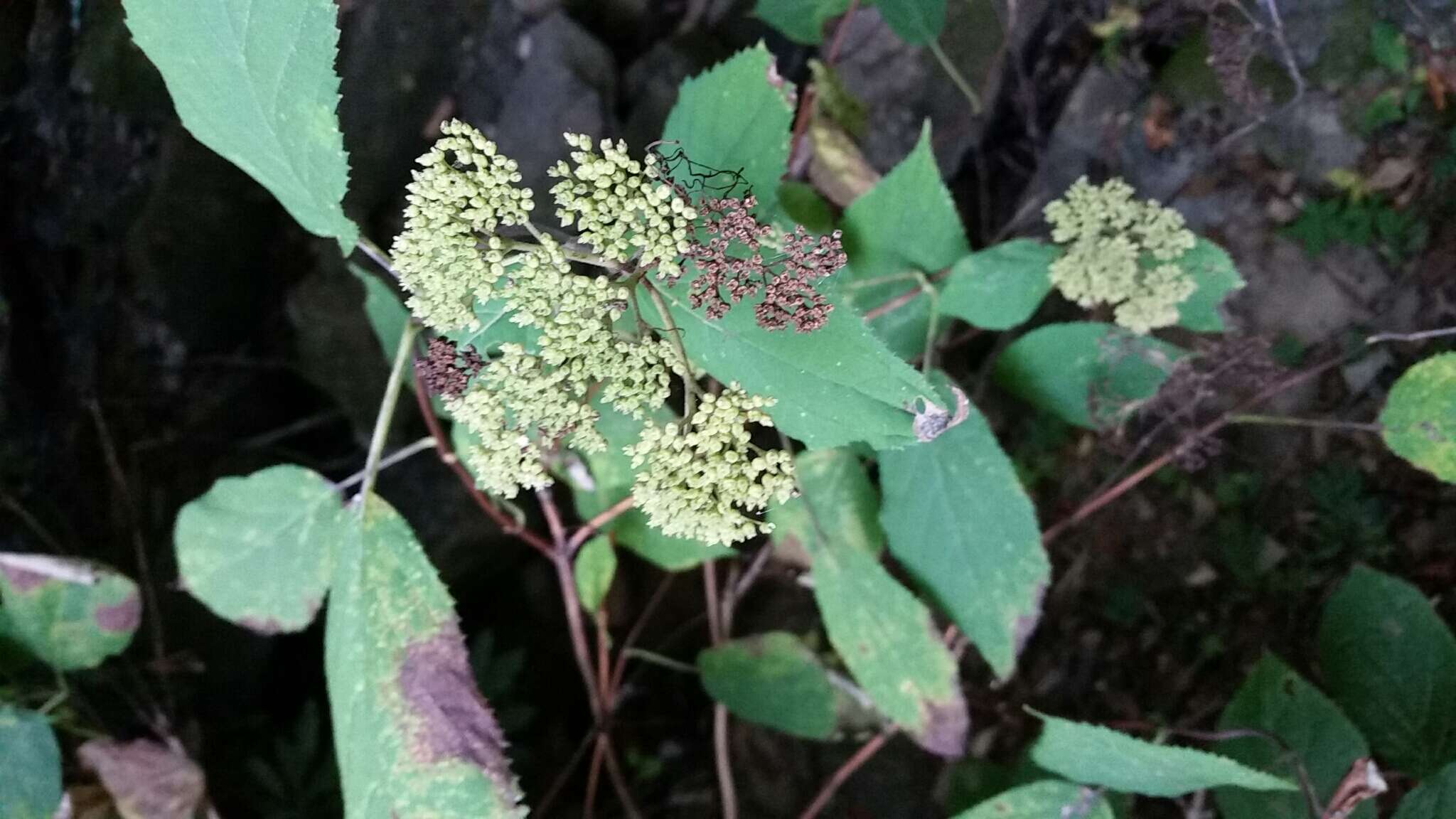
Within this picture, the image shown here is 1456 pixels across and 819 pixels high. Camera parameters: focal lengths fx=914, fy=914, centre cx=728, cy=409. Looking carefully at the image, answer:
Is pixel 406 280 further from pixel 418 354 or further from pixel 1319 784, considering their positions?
pixel 1319 784

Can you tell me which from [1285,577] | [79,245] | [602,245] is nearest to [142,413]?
[79,245]

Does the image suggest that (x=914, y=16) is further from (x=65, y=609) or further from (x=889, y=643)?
(x=65, y=609)

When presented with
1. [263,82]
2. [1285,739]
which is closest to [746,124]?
[263,82]

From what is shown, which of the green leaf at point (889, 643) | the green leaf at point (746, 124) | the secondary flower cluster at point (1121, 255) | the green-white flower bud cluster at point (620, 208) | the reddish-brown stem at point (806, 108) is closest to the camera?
the green-white flower bud cluster at point (620, 208)

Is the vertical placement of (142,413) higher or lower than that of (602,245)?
lower

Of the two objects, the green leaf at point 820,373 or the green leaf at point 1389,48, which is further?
the green leaf at point 1389,48

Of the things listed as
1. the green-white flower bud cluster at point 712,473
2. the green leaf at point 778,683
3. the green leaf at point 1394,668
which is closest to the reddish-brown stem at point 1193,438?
the green leaf at point 1394,668

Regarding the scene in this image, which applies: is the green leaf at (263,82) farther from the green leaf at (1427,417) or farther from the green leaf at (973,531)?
the green leaf at (1427,417)
